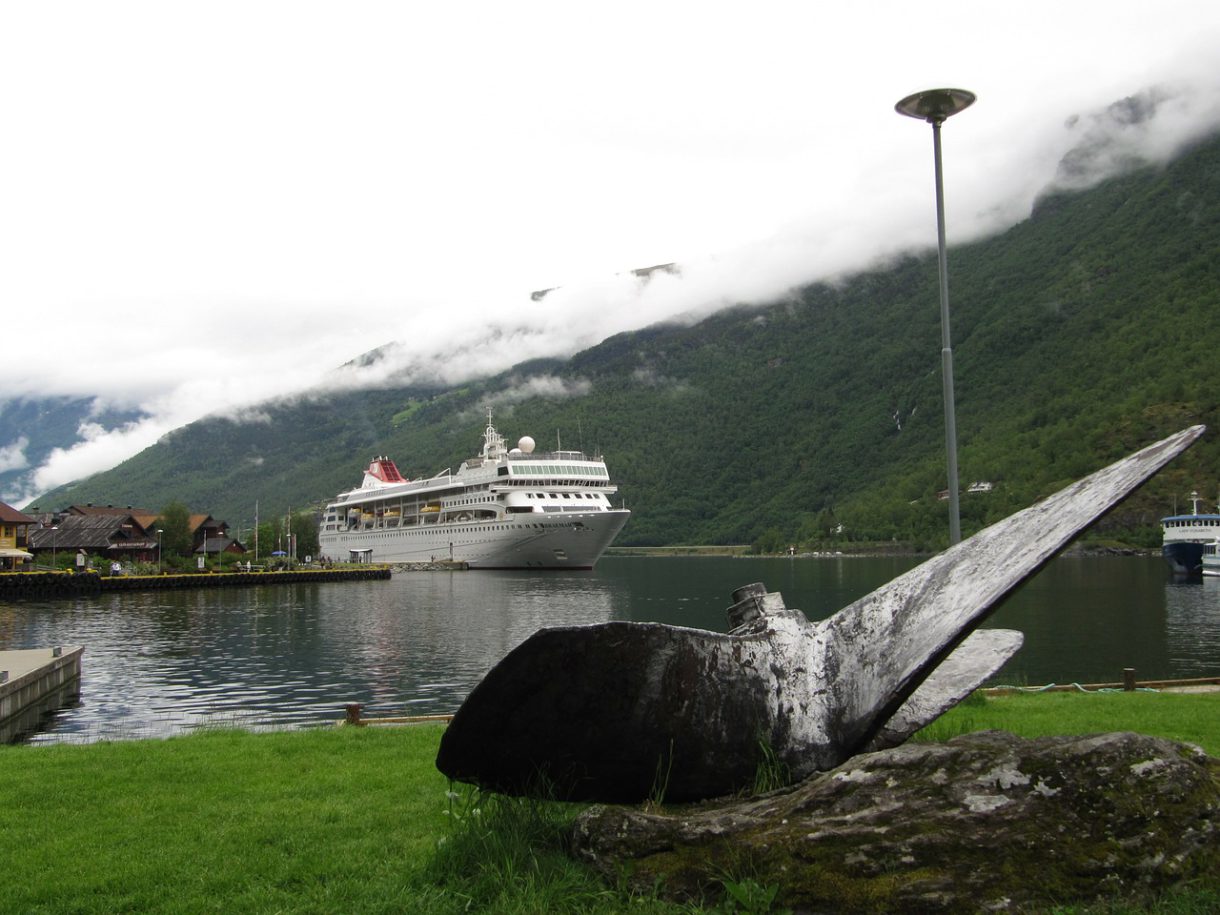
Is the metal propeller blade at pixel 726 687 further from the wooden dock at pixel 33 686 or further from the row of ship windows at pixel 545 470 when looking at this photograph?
the row of ship windows at pixel 545 470

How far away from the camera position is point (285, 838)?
Result: 509cm

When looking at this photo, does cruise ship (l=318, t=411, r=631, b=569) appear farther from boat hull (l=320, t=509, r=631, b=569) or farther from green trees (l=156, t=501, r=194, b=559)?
green trees (l=156, t=501, r=194, b=559)

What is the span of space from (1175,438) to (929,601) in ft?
3.67

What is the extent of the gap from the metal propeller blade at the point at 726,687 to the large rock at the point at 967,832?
32 centimetres

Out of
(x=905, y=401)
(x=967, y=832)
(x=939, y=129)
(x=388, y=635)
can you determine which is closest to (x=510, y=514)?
(x=388, y=635)

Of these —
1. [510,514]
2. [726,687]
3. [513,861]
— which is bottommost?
[513,861]

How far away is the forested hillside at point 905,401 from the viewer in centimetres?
9619

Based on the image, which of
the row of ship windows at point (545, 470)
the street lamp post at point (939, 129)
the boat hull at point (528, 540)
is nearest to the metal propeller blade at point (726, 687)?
the street lamp post at point (939, 129)

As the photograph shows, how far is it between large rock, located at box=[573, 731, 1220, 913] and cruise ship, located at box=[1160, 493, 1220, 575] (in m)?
57.2

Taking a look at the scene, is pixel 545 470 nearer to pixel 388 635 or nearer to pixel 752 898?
pixel 388 635

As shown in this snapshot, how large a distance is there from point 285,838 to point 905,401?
147 m

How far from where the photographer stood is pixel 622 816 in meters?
3.92

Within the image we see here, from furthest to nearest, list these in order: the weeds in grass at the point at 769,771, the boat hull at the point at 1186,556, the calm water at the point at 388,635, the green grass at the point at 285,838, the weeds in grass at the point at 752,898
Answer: the boat hull at the point at 1186,556
the calm water at the point at 388,635
the weeds in grass at the point at 769,771
the green grass at the point at 285,838
the weeds in grass at the point at 752,898

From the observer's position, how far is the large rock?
3.30 m
